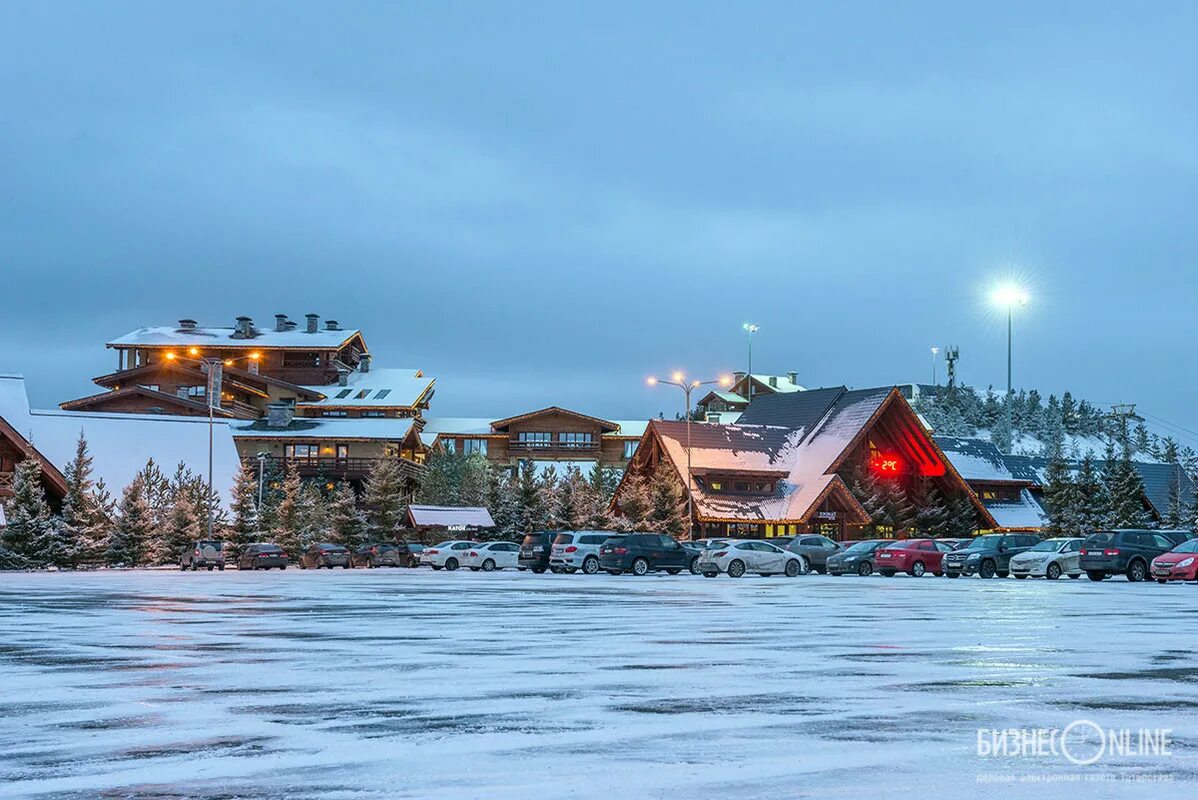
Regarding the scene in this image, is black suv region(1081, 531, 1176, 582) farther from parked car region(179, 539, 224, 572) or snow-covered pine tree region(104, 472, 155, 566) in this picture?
snow-covered pine tree region(104, 472, 155, 566)

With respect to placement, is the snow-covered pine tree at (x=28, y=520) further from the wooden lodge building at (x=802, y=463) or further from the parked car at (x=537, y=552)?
the wooden lodge building at (x=802, y=463)

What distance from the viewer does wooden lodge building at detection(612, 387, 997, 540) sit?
2849 inches

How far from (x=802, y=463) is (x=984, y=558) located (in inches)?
1112

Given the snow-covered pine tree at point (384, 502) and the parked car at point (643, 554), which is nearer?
the parked car at point (643, 554)

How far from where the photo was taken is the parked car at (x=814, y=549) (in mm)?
53672

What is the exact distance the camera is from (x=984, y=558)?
48625 mm

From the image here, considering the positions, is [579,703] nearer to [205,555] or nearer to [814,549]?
[814,549]

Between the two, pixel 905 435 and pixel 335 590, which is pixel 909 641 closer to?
pixel 335 590

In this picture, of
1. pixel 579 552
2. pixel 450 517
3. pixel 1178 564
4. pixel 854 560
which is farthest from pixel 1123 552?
pixel 450 517

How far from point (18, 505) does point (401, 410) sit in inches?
1797

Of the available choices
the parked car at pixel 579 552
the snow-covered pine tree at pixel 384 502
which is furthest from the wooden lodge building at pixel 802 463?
the parked car at pixel 579 552

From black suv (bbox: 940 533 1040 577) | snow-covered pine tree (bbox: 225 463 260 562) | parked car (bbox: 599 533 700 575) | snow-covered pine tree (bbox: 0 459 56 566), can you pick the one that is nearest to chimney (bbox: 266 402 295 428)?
snow-covered pine tree (bbox: 225 463 260 562)

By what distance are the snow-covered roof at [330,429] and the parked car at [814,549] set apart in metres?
44.2

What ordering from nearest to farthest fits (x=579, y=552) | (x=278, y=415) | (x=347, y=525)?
(x=579, y=552)
(x=347, y=525)
(x=278, y=415)
